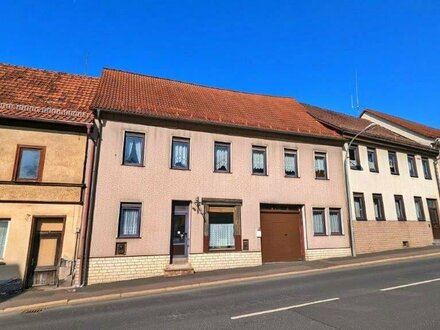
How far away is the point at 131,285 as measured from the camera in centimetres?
1193

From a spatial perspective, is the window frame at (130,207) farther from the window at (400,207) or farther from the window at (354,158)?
the window at (400,207)

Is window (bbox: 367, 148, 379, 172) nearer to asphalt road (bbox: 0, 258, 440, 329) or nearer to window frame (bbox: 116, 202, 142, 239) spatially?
asphalt road (bbox: 0, 258, 440, 329)

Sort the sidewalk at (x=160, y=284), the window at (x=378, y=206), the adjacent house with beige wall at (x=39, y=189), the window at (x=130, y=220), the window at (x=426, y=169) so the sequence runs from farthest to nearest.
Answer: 1. the window at (x=426, y=169)
2. the window at (x=378, y=206)
3. the window at (x=130, y=220)
4. the adjacent house with beige wall at (x=39, y=189)
5. the sidewalk at (x=160, y=284)

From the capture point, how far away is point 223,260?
15016mm

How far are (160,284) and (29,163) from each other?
6991mm

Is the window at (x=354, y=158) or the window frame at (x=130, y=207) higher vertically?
the window at (x=354, y=158)

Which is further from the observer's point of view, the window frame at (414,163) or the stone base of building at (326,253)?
the window frame at (414,163)

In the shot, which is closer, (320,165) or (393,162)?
(320,165)

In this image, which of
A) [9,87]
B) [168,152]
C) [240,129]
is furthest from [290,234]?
[9,87]

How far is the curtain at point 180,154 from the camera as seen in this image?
15375 mm

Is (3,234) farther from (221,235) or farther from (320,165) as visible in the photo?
(320,165)

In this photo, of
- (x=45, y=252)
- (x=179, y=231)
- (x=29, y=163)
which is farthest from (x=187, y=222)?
(x=29, y=163)

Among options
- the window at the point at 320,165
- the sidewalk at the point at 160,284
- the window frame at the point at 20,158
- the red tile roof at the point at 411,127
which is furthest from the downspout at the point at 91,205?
the red tile roof at the point at 411,127

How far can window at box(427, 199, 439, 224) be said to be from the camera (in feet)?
73.1
